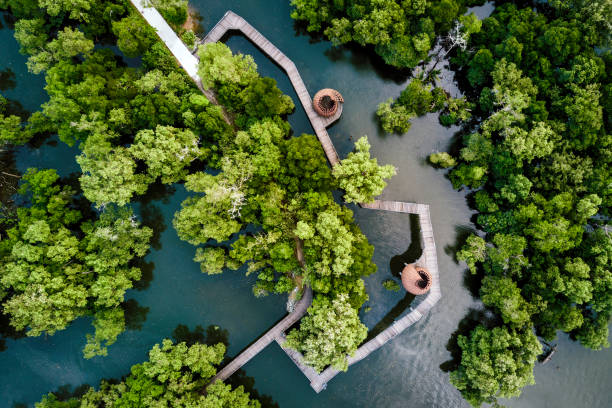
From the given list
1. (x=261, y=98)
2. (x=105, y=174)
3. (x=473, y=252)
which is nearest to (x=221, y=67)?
(x=261, y=98)

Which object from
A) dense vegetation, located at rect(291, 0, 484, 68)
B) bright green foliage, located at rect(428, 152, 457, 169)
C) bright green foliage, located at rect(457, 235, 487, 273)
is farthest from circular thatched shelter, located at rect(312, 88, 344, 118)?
bright green foliage, located at rect(457, 235, 487, 273)

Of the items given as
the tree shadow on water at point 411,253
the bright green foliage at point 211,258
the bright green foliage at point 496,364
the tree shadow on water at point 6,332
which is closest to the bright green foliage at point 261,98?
the bright green foliage at point 211,258

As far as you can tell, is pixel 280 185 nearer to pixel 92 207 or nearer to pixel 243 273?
pixel 243 273

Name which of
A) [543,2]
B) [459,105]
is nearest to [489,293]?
[459,105]

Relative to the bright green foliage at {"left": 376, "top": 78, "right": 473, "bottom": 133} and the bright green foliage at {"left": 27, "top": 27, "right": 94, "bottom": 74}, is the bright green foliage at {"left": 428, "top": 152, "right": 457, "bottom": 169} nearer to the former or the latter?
the bright green foliage at {"left": 376, "top": 78, "right": 473, "bottom": 133}

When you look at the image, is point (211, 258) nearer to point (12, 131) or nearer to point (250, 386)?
point (250, 386)

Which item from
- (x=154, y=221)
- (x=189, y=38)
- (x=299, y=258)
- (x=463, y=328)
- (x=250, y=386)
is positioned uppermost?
(x=189, y=38)
